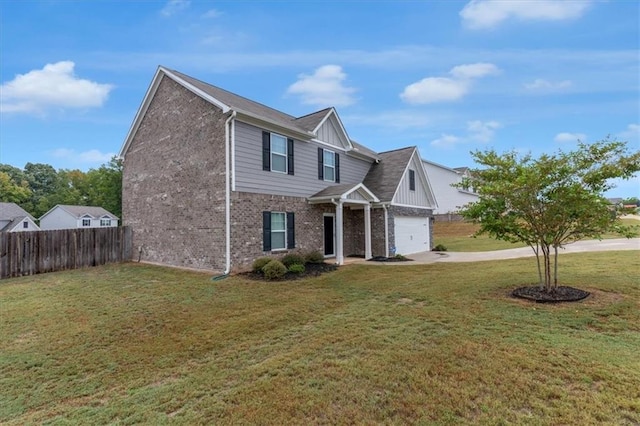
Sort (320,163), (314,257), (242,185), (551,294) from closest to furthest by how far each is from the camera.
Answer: (551,294) → (242,185) → (314,257) → (320,163)

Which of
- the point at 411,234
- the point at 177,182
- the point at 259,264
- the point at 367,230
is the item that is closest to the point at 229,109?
the point at 177,182

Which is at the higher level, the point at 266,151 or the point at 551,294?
the point at 266,151

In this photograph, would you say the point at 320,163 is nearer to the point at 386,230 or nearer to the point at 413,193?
the point at 386,230

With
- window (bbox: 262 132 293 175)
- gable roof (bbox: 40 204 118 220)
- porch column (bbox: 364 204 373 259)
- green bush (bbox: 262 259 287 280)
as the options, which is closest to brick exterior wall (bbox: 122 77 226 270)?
window (bbox: 262 132 293 175)

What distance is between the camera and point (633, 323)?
17.3ft

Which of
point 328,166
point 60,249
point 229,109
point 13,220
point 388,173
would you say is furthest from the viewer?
point 13,220

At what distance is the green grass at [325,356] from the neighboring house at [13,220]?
3426 centimetres

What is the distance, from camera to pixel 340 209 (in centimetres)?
1334

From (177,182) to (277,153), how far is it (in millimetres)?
4297

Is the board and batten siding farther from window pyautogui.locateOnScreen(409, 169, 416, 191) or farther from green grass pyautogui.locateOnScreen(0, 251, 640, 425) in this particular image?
green grass pyautogui.locateOnScreen(0, 251, 640, 425)

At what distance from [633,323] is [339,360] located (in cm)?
497

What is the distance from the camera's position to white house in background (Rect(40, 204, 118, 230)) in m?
40.0

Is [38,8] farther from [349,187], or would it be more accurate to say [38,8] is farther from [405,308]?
[405,308]

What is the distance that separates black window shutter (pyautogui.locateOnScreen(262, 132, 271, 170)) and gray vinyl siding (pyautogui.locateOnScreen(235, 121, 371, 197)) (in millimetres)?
150
